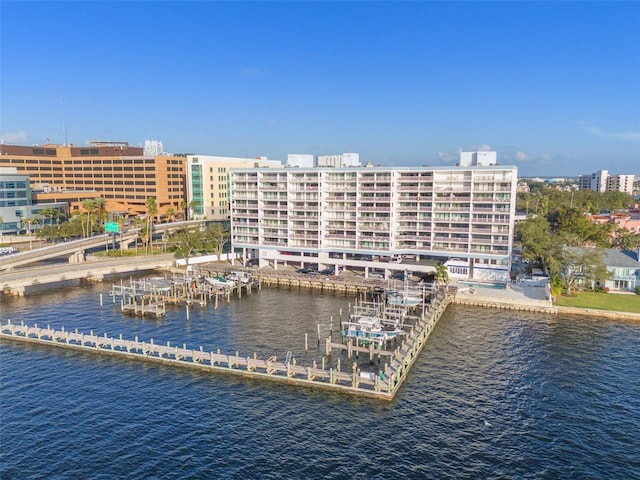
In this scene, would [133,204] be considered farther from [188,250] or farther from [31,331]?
[31,331]

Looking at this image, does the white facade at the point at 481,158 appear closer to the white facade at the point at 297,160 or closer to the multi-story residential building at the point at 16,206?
the white facade at the point at 297,160

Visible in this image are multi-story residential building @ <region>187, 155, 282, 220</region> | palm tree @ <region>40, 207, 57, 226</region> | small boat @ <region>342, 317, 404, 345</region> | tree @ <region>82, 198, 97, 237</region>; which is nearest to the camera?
small boat @ <region>342, 317, 404, 345</region>

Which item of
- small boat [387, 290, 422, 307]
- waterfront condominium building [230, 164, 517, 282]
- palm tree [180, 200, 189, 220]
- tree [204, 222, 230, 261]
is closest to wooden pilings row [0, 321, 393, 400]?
small boat [387, 290, 422, 307]

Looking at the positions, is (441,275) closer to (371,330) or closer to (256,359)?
(371,330)

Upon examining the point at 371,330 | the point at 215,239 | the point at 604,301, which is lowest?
the point at 371,330

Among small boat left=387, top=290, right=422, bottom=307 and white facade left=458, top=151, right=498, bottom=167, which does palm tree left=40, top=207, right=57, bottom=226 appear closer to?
small boat left=387, top=290, right=422, bottom=307

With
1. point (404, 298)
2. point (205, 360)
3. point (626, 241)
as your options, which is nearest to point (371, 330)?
point (404, 298)

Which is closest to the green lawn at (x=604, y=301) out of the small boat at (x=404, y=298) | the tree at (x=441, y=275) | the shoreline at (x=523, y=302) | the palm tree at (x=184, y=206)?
the shoreline at (x=523, y=302)

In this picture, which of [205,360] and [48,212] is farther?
[48,212]
